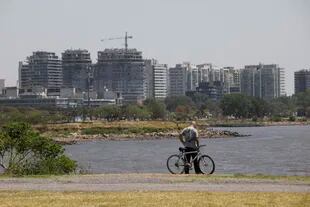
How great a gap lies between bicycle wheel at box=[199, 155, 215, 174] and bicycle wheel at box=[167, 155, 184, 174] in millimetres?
599

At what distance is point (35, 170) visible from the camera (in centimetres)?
2281

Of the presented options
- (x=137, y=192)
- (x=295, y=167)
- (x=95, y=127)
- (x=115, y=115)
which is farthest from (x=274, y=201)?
(x=115, y=115)

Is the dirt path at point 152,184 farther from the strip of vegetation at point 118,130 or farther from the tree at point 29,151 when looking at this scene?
the strip of vegetation at point 118,130

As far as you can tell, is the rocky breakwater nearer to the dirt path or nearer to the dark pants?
the dark pants

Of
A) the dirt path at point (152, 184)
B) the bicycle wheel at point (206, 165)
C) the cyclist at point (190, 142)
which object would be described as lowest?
the dirt path at point (152, 184)

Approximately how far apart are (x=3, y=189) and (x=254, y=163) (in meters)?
39.9

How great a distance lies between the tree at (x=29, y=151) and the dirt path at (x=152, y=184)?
4969 mm

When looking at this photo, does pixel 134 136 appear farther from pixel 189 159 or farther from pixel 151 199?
pixel 151 199

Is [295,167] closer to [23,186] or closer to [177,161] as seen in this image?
[177,161]

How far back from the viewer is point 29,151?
82.4 feet

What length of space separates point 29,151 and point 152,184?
30.1 ft

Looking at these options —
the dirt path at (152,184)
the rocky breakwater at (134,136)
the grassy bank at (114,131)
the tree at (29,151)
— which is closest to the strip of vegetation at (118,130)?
the grassy bank at (114,131)

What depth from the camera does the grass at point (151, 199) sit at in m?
13.4

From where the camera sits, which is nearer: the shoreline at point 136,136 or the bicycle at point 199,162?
the bicycle at point 199,162
